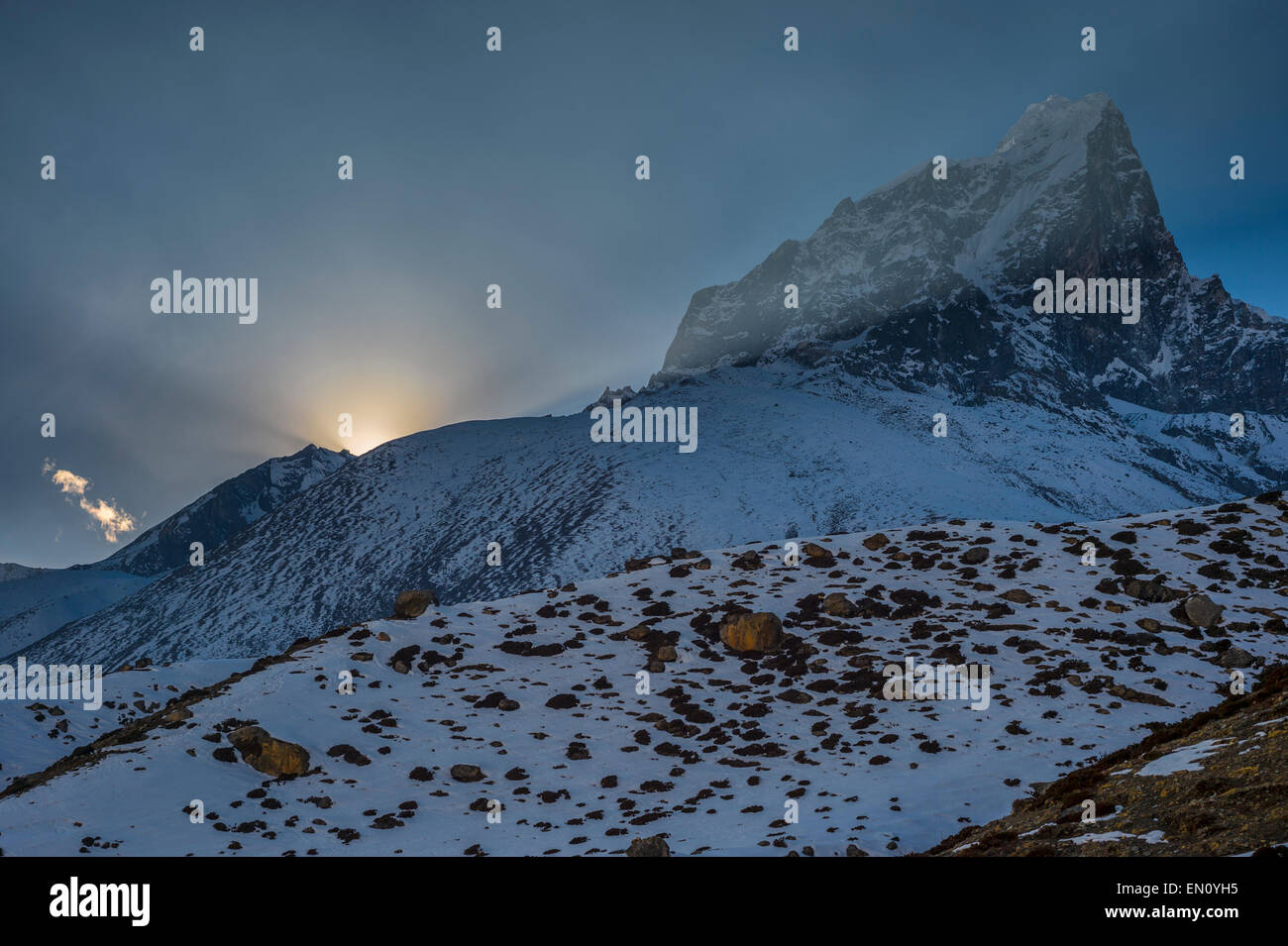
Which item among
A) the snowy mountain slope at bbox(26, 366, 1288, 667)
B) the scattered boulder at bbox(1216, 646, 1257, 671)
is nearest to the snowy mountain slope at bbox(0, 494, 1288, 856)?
the scattered boulder at bbox(1216, 646, 1257, 671)

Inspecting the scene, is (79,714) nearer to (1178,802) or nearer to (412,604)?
(412,604)

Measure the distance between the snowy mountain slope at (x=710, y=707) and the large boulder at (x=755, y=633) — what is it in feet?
2.06

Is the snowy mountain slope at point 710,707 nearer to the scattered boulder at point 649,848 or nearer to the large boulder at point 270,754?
the large boulder at point 270,754

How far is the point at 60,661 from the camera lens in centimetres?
12631

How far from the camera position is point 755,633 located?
1567 inches

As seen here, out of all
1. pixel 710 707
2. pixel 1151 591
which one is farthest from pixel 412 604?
pixel 1151 591

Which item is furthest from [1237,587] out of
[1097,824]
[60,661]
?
[60,661]

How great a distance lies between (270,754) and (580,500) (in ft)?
328

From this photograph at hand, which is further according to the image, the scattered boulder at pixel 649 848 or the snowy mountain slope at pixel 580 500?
the snowy mountain slope at pixel 580 500

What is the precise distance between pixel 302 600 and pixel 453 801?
4169 inches

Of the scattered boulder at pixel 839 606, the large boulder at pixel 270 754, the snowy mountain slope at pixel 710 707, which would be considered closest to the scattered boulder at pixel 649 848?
the snowy mountain slope at pixel 710 707

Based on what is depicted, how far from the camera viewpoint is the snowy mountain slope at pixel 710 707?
74.9ft

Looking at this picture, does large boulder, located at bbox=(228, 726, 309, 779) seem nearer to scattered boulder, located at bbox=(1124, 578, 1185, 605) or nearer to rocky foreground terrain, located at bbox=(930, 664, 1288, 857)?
rocky foreground terrain, located at bbox=(930, 664, 1288, 857)
